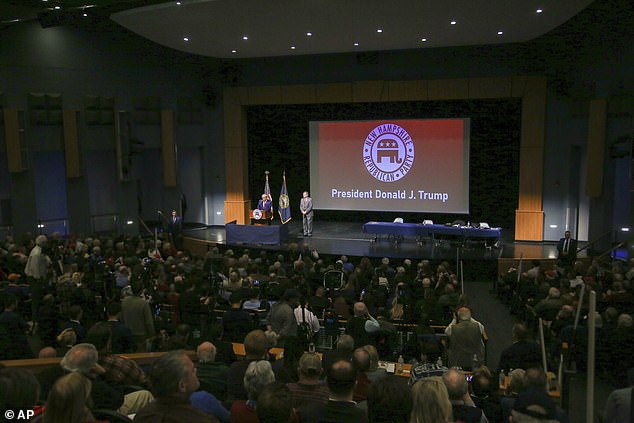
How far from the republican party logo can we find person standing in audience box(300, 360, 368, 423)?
1656 cm

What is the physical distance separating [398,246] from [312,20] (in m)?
6.59

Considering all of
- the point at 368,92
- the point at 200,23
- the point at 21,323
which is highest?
the point at 200,23

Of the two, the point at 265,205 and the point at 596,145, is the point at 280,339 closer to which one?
the point at 596,145

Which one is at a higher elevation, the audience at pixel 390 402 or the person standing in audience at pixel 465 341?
the audience at pixel 390 402

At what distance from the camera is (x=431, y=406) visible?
106 inches

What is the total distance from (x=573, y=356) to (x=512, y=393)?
2.89 meters

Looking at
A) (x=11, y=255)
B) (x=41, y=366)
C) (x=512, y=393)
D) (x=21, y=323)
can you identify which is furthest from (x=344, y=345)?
(x=11, y=255)

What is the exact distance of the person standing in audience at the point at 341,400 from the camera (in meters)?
3.13

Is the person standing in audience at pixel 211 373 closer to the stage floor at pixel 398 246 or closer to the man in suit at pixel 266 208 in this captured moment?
the stage floor at pixel 398 246

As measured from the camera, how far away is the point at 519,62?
715 inches

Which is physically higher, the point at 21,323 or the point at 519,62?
the point at 519,62

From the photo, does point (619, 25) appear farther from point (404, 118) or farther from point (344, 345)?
point (344, 345)

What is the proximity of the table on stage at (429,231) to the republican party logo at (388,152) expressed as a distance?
102 inches

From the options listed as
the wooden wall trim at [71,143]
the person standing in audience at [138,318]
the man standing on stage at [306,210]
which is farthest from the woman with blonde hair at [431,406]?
the wooden wall trim at [71,143]
